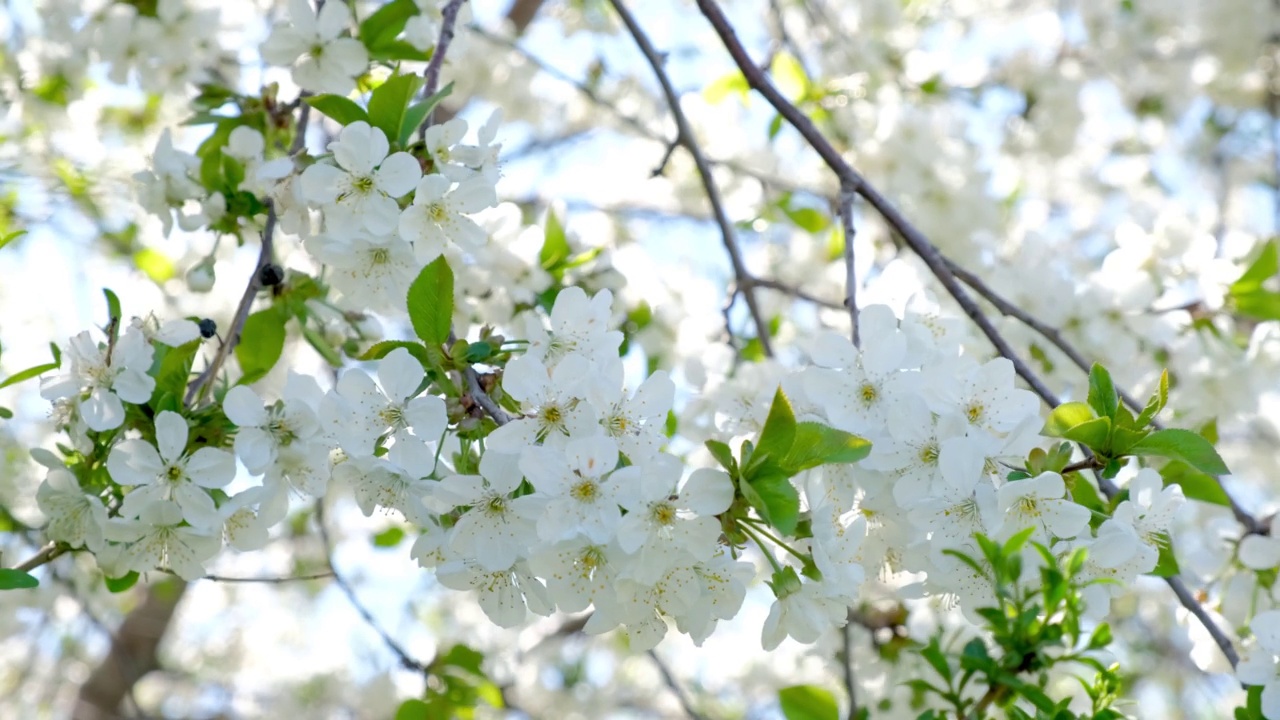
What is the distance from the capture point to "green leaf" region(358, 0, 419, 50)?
1.55m

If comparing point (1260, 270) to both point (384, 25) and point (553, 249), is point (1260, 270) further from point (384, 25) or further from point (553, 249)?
point (384, 25)

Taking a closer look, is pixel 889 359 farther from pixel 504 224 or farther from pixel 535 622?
pixel 535 622

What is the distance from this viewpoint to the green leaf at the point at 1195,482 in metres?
1.37

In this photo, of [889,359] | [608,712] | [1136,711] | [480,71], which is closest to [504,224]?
[889,359]

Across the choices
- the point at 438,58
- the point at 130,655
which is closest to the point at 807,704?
the point at 438,58

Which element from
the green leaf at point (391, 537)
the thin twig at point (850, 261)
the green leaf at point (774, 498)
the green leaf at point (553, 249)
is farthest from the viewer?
the green leaf at point (391, 537)

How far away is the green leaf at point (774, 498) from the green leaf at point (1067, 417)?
11.7 inches

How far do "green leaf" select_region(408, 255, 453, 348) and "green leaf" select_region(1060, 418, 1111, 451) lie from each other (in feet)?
2.08

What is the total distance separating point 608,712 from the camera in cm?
428

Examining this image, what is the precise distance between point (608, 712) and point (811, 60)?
2675mm

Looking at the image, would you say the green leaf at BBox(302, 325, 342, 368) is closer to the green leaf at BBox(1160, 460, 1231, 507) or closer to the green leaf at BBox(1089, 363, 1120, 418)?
the green leaf at BBox(1089, 363, 1120, 418)

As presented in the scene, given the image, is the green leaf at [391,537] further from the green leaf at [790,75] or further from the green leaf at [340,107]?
the green leaf at [790,75]

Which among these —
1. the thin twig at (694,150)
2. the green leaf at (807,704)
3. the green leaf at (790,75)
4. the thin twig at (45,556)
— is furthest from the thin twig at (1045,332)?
the green leaf at (790,75)

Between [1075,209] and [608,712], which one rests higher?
[1075,209]
